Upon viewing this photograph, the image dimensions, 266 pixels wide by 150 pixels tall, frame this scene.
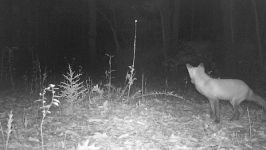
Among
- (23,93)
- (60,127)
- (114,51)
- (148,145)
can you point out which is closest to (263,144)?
(148,145)

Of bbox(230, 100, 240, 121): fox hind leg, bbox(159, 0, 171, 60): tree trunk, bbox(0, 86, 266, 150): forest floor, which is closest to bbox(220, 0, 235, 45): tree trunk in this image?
bbox(159, 0, 171, 60): tree trunk

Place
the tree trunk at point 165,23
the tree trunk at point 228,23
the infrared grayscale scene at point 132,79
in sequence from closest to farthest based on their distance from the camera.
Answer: the infrared grayscale scene at point 132,79, the tree trunk at point 228,23, the tree trunk at point 165,23

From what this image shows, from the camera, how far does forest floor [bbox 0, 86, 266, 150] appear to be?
6.28m

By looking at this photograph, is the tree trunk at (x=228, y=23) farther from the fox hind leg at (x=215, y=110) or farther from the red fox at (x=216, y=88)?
the fox hind leg at (x=215, y=110)

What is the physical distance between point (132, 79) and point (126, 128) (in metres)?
4.92

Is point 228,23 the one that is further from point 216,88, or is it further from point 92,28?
point 216,88

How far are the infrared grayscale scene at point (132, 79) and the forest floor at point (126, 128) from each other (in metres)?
0.02

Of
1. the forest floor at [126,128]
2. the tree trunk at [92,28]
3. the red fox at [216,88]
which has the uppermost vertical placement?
the tree trunk at [92,28]

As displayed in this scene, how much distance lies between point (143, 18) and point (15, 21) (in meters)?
9.51

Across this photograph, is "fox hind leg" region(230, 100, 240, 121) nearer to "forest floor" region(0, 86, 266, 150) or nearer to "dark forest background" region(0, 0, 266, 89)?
"forest floor" region(0, 86, 266, 150)

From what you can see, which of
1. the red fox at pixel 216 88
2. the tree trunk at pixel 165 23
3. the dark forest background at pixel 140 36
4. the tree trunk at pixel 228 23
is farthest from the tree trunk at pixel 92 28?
the red fox at pixel 216 88

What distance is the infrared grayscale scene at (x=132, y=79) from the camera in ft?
22.4

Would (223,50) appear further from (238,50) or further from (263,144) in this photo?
(263,144)

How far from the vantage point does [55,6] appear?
88.9ft
